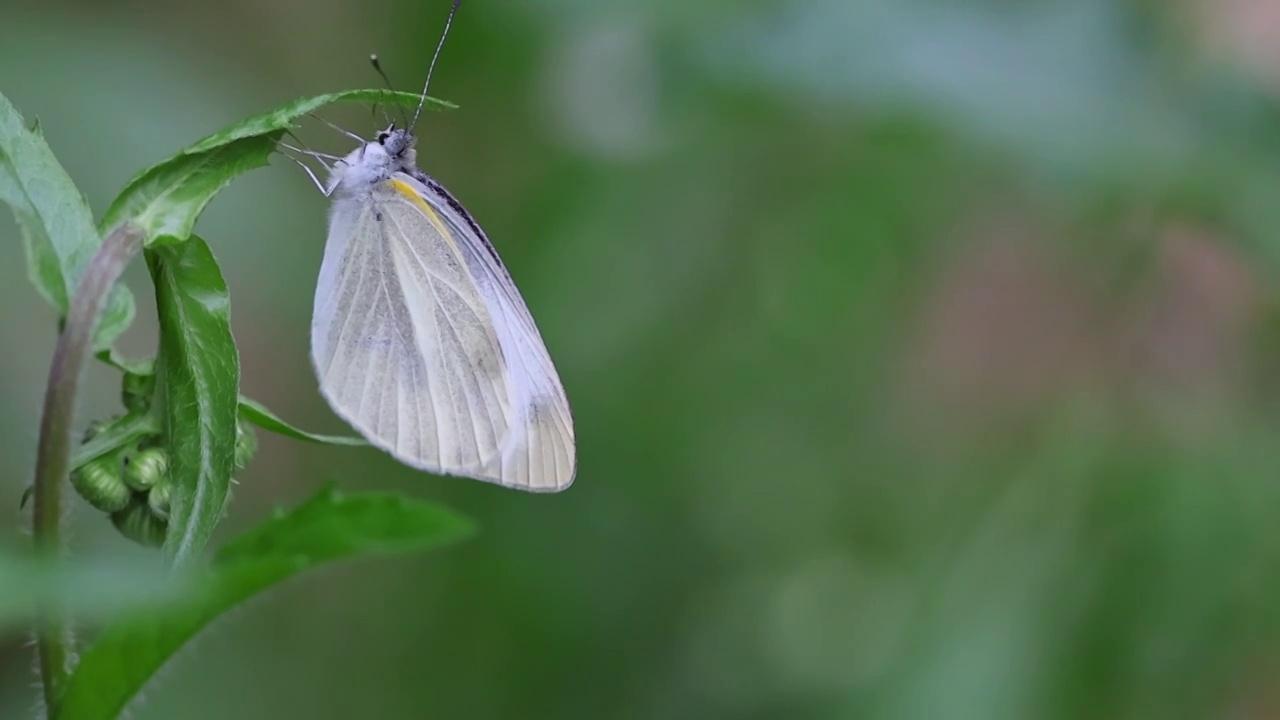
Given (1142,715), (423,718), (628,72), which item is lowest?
(423,718)

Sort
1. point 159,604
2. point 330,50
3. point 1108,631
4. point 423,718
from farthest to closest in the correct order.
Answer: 1. point 330,50
2. point 423,718
3. point 1108,631
4. point 159,604

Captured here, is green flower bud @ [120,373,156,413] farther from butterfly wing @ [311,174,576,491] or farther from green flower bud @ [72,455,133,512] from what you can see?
butterfly wing @ [311,174,576,491]

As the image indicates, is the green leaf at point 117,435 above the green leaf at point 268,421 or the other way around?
the other way around

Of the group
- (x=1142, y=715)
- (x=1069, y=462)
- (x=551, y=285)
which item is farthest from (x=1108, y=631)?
(x=551, y=285)

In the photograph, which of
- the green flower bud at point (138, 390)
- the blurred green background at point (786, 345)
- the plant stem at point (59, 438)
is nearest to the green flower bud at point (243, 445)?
the green flower bud at point (138, 390)

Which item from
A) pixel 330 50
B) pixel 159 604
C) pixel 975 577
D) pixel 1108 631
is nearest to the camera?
pixel 159 604

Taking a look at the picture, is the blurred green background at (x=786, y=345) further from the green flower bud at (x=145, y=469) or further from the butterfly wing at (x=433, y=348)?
the green flower bud at (x=145, y=469)

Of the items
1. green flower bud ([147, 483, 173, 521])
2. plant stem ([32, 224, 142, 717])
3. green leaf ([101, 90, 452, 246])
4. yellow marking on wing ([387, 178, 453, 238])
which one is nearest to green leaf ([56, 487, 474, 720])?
plant stem ([32, 224, 142, 717])

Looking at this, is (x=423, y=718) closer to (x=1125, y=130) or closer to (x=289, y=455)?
(x=289, y=455)
